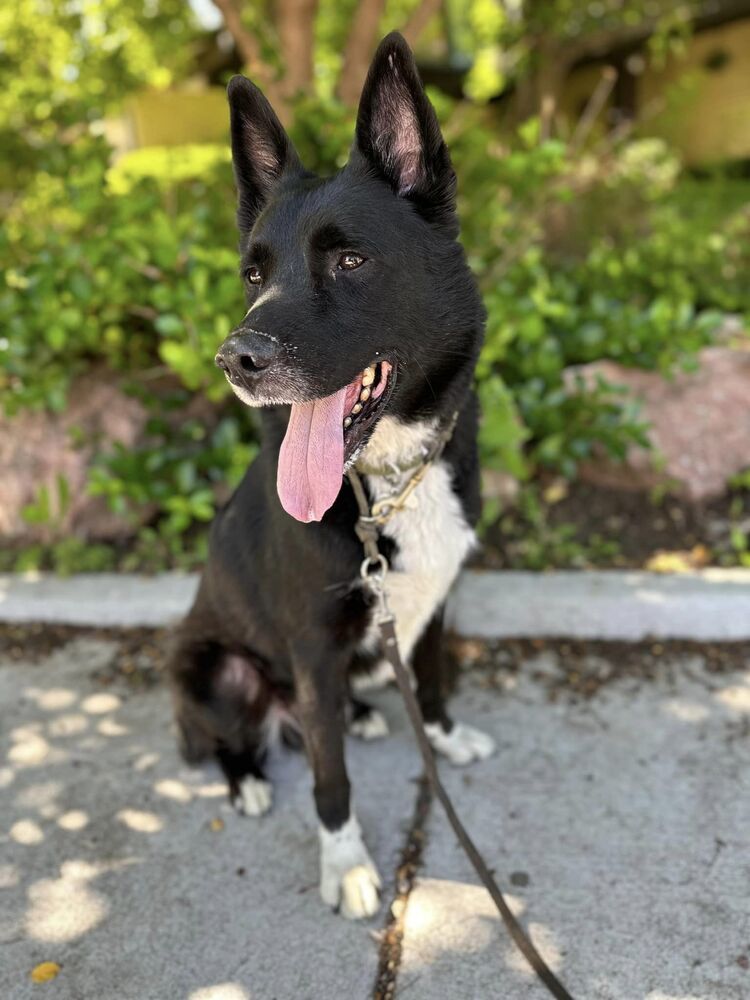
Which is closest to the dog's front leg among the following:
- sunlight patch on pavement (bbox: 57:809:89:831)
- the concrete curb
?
sunlight patch on pavement (bbox: 57:809:89:831)

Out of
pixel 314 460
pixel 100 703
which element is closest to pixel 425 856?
pixel 314 460

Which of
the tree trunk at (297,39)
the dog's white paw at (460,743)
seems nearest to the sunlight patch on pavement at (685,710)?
Result: the dog's white paw at (460,743)

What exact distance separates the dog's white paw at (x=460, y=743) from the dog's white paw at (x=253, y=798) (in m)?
0.55

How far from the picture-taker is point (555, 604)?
3.00 meters

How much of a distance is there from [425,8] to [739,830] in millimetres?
4575

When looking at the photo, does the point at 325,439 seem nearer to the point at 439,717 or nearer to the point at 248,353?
the point at 248,353

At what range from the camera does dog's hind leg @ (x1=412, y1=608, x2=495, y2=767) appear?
2436mm


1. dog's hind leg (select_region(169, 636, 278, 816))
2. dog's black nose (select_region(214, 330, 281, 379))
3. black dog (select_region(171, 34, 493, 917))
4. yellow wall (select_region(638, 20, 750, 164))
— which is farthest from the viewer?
yellow wall (select_region(638, 20, 750, 164))

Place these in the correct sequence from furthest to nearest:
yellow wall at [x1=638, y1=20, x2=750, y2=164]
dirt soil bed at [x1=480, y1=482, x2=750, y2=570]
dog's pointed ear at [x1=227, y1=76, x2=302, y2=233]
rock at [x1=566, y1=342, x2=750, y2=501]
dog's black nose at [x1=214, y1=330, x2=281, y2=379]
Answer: yellow wall at [x1=638, y1=20, x2=750, y2=164], rock at [x1=566, y1=342, x2=750, y2=501], dirt soil bed at [x1=480, y1=482, x2=750, y2=570], dog's pointed ear at [x1=227, y1=76, x2=302, y2=233], dog's black nose at [x1=214, y1=330, x2=281, y2=379]

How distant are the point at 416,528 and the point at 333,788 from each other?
73 centimetres

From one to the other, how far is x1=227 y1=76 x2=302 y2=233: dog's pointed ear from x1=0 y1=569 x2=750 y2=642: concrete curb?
1.76 m

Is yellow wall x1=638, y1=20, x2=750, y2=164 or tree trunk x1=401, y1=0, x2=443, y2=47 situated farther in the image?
yellow wall x1=638, y1=20, x2=750, y2=164

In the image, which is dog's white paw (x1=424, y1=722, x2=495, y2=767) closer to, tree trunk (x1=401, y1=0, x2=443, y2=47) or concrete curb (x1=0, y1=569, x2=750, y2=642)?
concrete curb (x1=0, y1=569, x2=750, y2=642)

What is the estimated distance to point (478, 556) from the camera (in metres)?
3.41
